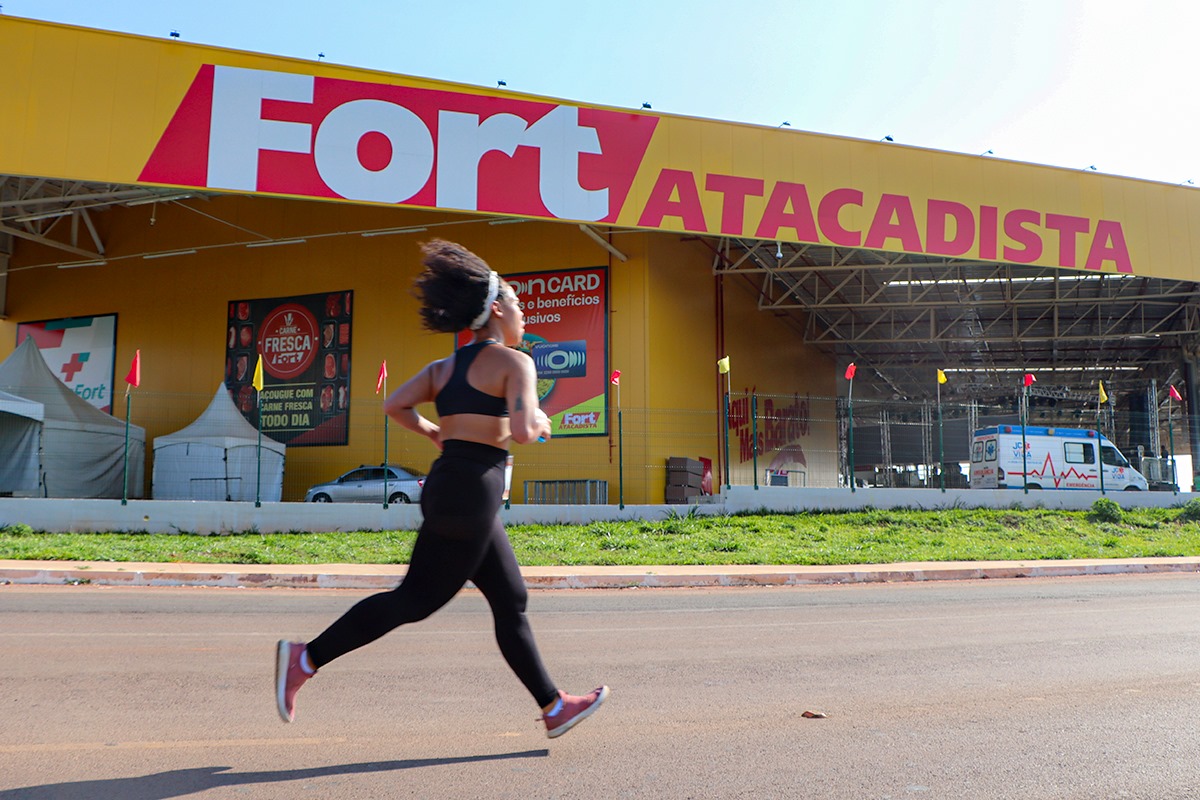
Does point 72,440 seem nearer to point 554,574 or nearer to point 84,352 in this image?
point 84,352

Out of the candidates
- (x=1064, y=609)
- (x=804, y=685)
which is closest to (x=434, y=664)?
(x=804, y=685)

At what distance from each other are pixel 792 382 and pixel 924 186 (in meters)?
12.4

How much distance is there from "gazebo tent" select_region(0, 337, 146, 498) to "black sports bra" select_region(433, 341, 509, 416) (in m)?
18.1

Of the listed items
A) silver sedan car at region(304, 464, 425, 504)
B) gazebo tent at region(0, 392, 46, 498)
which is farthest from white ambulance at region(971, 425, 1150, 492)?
gazebo tent at region(0, 392, 46, 498)

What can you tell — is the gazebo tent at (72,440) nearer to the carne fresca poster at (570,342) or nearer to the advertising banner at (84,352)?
the advertising banner at (84,352)

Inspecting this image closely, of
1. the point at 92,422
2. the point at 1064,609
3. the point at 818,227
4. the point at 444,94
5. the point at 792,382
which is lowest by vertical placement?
the point at 1064,609

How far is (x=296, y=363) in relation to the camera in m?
25.4

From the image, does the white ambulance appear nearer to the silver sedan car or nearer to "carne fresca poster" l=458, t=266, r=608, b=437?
"carne fresca poster" l=458, t=266, r=608, b=437

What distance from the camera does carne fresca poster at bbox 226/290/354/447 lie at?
24.8 meters

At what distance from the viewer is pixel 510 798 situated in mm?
3199

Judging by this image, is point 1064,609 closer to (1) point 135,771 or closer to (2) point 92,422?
(1) point 135,771

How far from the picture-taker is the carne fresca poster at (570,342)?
22344mm

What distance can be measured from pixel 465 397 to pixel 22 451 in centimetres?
1957

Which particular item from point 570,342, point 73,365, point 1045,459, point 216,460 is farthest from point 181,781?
point 73,365
